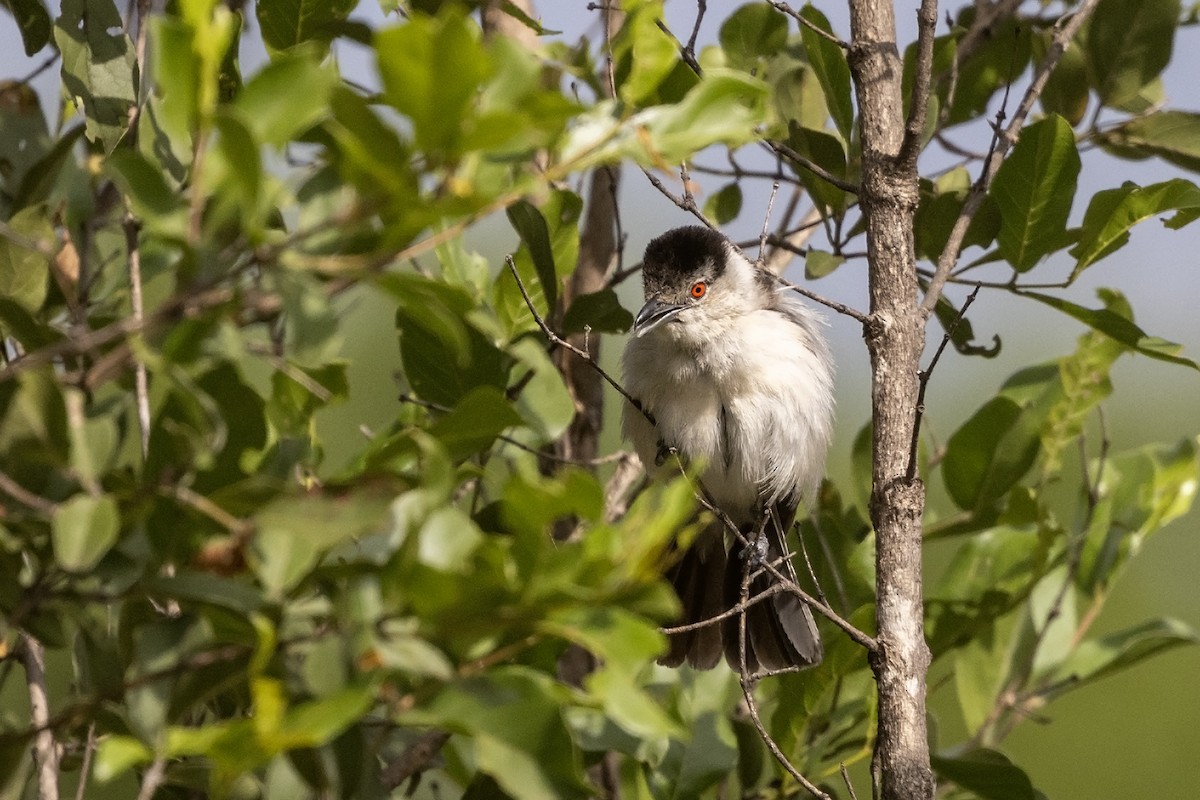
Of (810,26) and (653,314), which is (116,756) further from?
(653,314)

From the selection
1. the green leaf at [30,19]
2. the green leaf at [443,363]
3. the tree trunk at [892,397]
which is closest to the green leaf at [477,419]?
the green leaf at [443,363]

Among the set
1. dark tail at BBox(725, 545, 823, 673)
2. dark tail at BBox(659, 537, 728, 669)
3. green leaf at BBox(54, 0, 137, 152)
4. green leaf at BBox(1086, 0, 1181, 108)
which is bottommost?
dark tail at BBox(659, 537, 728, 669)

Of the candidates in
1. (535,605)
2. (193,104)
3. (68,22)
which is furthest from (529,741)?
(68,22)

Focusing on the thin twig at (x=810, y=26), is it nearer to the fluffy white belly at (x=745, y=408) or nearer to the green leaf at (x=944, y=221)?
the green leaf at (x=944, y=221)

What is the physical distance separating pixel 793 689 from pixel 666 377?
154cm

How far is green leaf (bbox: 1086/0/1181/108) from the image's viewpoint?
3334 millimetres

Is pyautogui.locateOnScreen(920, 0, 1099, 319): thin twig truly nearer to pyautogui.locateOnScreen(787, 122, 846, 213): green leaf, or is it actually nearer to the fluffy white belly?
pyautogui.locateOnScreen(787, 122, 846, 213): green leaf

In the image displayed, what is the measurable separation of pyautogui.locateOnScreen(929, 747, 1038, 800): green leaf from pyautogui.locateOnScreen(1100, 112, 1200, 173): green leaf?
171 cm

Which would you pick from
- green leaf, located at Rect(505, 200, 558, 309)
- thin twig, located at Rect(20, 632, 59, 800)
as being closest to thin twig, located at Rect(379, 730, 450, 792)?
thin twig, located at Rect(20, 632, 59, 800)

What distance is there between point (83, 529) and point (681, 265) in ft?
10.8

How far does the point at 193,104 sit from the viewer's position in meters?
1.22

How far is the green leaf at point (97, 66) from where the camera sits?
6.98ft

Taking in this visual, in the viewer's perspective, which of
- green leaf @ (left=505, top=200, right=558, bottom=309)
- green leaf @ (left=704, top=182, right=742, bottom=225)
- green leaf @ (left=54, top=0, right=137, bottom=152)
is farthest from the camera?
green leaf @ (left=704, top=182, right=742, bottom=225)

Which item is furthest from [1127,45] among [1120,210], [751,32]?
[751,32]
